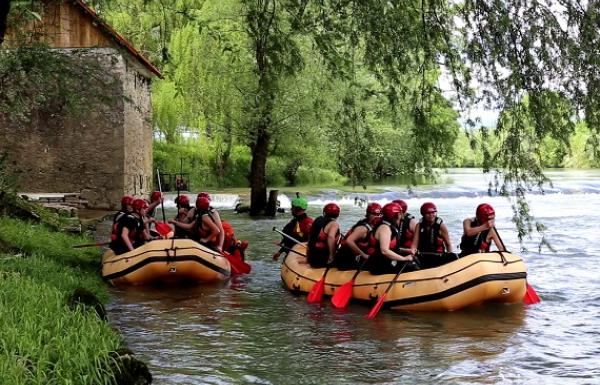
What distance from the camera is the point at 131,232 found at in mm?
11734

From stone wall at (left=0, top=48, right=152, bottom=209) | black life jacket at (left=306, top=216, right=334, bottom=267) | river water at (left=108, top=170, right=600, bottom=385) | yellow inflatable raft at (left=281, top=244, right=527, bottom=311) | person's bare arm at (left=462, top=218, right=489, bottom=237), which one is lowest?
river water at (left=108, top=170, right=600, bottom=385)

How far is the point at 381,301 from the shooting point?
9203mm

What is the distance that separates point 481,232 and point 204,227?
468cm

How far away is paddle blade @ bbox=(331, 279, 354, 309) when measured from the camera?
970 cm

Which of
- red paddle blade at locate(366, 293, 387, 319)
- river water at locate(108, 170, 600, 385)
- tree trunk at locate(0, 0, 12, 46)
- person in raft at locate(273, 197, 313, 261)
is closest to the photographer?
river water at locate(108, 170, 600, 385)

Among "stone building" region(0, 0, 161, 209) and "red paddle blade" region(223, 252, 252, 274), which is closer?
"red paddle blade" region(223, 252, 252, 274)

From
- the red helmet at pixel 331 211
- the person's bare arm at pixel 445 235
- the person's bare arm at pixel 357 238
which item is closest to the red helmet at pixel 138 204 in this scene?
the red helmet at pixel 331 211

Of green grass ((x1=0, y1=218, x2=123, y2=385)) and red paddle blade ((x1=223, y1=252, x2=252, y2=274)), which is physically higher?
green grass ((x1=0, y1=218, x2=123, y2=385))

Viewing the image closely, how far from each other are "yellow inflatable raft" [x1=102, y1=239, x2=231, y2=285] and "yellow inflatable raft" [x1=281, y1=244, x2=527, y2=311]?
2.88 m

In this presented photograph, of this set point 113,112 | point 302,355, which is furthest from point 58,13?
point 302,355

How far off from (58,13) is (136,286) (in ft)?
32.8

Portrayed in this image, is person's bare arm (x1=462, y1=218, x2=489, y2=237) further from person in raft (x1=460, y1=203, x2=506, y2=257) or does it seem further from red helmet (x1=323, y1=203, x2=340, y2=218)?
red helmet (x1=323, y1=203, x2=340, y2=218)

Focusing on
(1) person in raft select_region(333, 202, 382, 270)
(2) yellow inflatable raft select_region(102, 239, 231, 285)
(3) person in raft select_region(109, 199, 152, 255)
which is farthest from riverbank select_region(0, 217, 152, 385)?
(1) person in raft select_region(333, 202, 382, 270)

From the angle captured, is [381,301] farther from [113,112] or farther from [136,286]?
[113,112]
